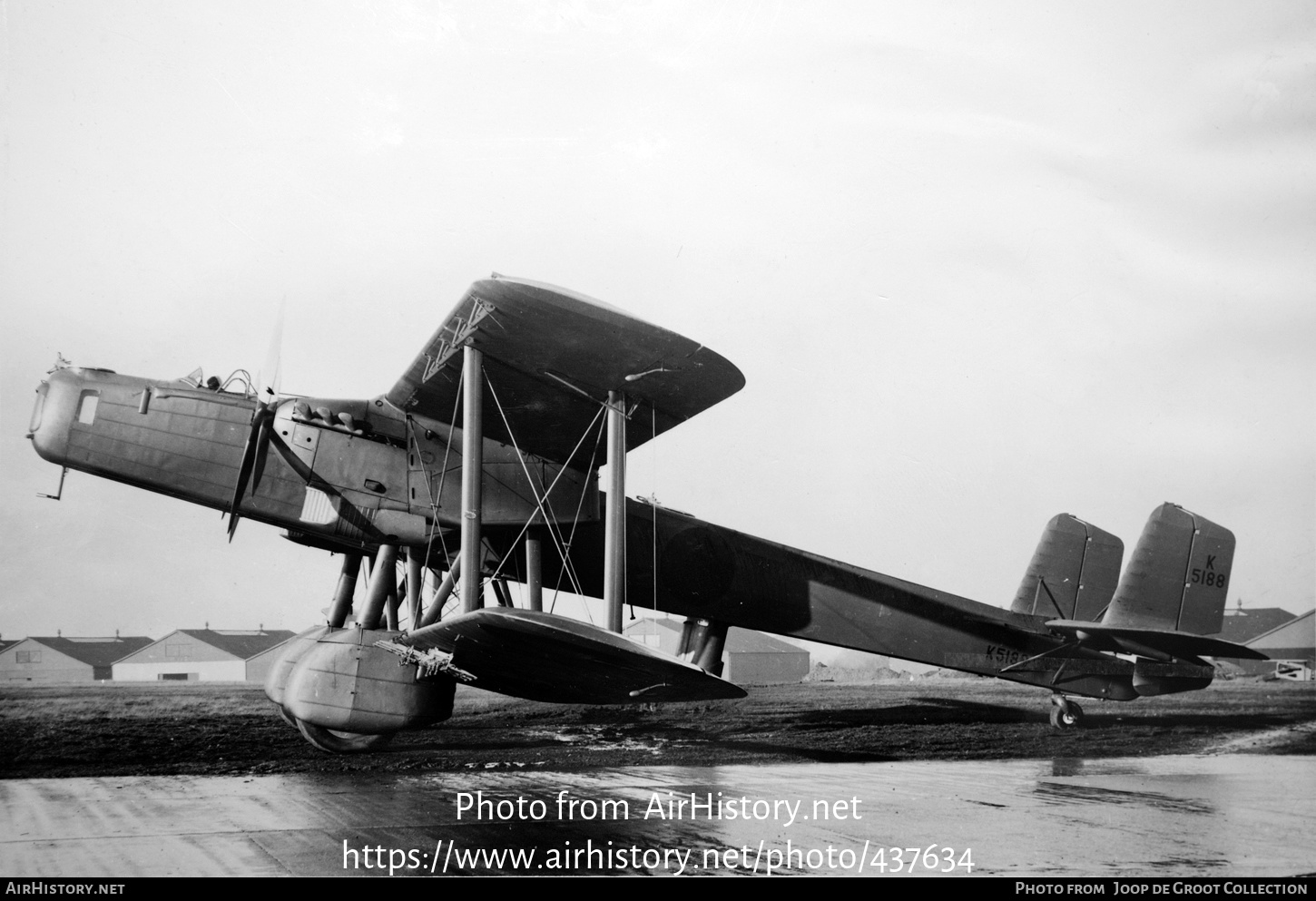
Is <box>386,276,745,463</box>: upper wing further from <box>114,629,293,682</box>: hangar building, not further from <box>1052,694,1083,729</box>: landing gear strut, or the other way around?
<box>1052,694,1083,729</box>: landing gear strut

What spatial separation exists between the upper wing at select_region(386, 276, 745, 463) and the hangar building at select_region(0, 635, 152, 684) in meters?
4.18

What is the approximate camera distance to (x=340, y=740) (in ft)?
23.7

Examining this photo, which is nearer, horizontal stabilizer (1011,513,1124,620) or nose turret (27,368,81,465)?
nose turret (27,368,81,465)

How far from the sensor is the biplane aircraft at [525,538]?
5152 mm

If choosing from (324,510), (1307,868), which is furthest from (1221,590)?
(324,510)

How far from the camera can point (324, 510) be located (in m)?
6.30

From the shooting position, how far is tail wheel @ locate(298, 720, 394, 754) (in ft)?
23.2

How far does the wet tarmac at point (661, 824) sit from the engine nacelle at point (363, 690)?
0.50 m

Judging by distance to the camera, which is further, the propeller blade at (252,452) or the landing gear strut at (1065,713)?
the landing gear strut at (1065,713)

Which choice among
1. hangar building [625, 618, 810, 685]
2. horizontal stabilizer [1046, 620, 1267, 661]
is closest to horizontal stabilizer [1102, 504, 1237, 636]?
horizontal stabilizer [1046, 620, 1267, 661]

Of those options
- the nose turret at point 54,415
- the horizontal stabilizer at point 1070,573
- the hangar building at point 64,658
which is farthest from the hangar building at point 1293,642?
the hangar building at point 64,658

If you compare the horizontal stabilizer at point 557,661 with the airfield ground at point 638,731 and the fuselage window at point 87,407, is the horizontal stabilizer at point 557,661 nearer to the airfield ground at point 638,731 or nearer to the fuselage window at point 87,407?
the airfield ground at point 638,731

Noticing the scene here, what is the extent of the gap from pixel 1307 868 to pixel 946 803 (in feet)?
6.76
